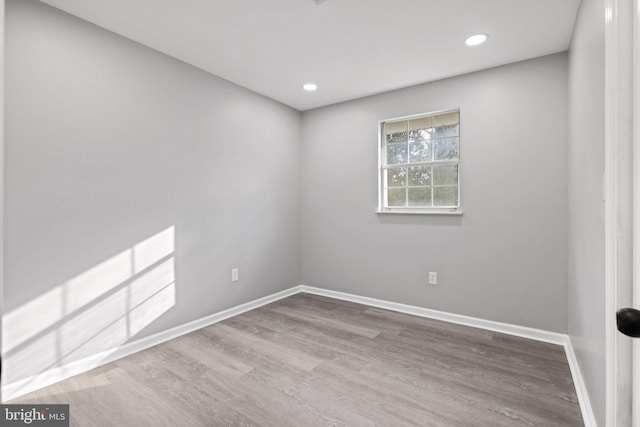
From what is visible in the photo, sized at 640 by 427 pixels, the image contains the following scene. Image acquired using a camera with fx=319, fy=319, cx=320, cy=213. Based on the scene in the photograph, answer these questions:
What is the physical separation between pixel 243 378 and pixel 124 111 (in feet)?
7.15

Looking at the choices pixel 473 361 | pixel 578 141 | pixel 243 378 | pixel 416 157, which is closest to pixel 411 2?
pixel 578 141

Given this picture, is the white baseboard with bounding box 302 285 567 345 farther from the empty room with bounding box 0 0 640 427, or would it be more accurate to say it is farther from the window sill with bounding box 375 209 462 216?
the window sill with bounding box 375 209 462 216

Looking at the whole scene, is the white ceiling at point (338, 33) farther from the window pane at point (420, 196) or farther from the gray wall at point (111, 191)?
the window pane at point (420, 196)

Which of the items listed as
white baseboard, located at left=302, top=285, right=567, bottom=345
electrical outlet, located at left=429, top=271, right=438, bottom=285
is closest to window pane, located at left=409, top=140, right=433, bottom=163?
electrical outlet, located at left=429, top=271, right=438, bottom=285

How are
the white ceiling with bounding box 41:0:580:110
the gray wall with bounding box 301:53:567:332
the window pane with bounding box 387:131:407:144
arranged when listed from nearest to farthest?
1. the white ceiling with bounding box 41:0:580:110
2. the gray wall with bounding box 301:53:567:332
3. the window pane with bounding box 387:131:407:144

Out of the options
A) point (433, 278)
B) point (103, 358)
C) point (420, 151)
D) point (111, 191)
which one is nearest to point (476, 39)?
point (420, 151)

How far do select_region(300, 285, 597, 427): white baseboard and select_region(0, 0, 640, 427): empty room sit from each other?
0.02 m

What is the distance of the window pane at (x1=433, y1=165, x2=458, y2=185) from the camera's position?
327 centimetres

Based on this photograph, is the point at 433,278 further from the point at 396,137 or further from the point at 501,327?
the point at 396,137

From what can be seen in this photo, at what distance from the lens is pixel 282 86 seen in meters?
3.44

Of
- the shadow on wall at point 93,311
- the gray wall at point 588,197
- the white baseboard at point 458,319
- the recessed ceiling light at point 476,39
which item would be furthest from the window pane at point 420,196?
the shadow on wall at point 93,311

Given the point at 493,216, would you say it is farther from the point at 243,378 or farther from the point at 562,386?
the point at 243,378

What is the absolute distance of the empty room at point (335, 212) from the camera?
1802 millimetres

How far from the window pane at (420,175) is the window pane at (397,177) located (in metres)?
0.07
